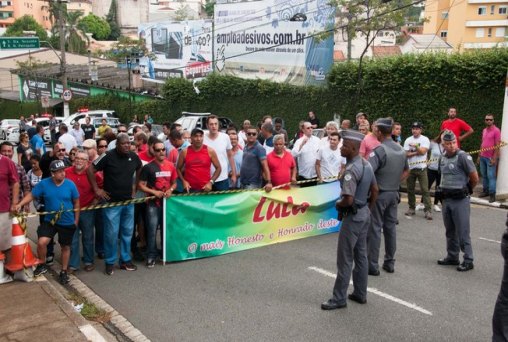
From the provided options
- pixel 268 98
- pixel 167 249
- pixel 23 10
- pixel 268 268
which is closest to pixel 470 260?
pixel 268 268

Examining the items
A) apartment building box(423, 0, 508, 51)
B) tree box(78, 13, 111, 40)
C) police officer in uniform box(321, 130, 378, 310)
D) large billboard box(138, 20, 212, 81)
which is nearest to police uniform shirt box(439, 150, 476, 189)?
police officer in uniform box(321, 130, 378, 310)

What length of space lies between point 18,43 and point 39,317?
2360cm

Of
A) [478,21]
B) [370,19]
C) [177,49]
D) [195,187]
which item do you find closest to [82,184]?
[195,187]

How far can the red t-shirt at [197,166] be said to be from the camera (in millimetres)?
7879

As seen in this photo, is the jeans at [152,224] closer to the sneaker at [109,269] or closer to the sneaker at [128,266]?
the sneaker at [128,266]

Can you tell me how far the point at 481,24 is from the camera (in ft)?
229

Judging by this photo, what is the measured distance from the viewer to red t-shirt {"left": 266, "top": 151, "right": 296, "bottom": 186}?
28.3 ft

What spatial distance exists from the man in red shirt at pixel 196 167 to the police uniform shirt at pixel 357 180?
279 centimetres

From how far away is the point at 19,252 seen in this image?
6.69 metres

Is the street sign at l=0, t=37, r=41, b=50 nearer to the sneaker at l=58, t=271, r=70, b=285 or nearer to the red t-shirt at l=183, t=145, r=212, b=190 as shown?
the red t-shirt at l=183, t=145, r=212, b=190

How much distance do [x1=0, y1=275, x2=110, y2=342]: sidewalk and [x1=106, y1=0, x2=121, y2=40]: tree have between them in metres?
130

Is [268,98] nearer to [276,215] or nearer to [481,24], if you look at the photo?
[276,215]

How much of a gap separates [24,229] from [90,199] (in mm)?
950

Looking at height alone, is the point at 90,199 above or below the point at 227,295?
above
